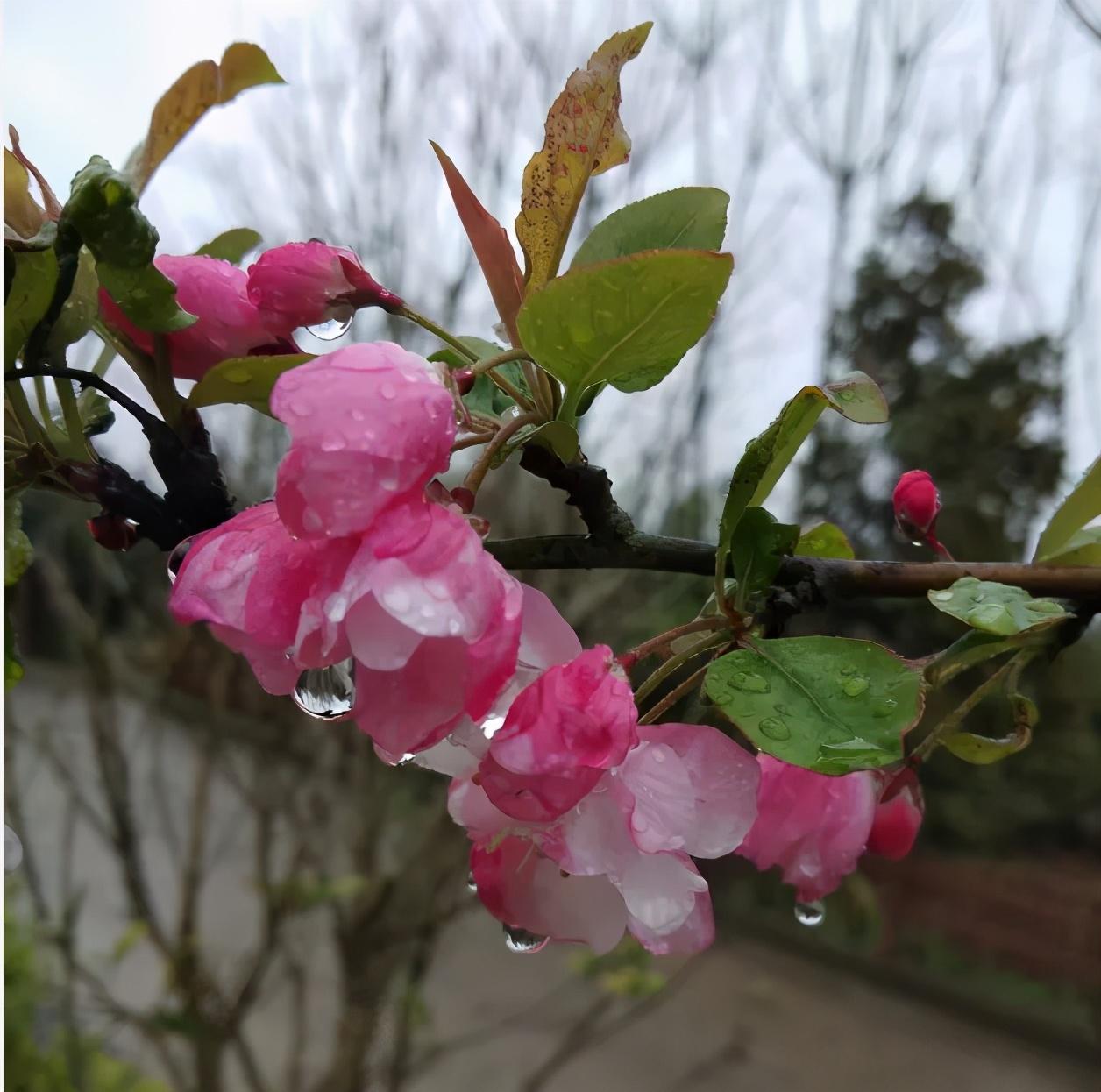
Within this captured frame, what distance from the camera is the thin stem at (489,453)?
0.23m

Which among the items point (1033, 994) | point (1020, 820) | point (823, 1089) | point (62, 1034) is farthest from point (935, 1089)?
point (62, 1034)

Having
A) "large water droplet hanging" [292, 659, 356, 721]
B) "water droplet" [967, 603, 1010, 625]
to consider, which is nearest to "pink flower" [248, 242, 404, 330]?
"large water droplet hanging" [292, 659, 356, 721]

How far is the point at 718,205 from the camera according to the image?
10.6 inches

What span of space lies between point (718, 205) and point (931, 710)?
2105 mm

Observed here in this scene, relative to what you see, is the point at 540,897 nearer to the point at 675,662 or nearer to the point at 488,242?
the point at 675,662

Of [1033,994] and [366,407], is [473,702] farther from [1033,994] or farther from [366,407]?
[1033,994]

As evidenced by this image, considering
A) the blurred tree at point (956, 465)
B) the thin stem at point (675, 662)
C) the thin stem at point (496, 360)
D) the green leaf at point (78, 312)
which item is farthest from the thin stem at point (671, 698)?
the blurred tree at point (956, 465)

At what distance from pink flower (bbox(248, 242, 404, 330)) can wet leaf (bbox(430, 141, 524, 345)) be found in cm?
4

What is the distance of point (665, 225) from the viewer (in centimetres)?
27

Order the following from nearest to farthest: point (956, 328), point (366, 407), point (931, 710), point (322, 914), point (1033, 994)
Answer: point (366, 407), point (931, 710), point (322, 914), point (1033, 994), point (956, 328)

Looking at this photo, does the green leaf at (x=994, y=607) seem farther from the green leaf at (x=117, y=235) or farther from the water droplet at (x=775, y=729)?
the green leaf at (x=117, y=235)

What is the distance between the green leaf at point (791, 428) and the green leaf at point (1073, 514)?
14cm

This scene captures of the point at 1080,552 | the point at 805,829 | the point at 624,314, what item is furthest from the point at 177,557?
the point at 1080,552

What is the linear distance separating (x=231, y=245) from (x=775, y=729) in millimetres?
282
